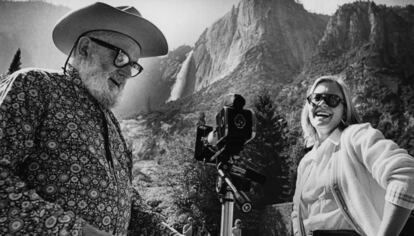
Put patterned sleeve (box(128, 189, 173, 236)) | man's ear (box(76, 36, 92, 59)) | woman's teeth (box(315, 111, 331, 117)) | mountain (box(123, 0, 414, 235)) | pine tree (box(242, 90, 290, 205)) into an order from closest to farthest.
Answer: patterned sleeve (box(128, 189, 173, 236)) < man's ear (box(76, 36, 92, 59)) < woman's teeth (box(315, 111, 331, 117)) < pine tree (box(242, 90, 290, 205)) < mountain (box(123, 0, 414, 235))

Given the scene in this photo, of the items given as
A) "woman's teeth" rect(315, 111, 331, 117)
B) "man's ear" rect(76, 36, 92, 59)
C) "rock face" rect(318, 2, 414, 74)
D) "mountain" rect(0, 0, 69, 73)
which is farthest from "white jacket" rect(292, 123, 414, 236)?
"mountain" rect(0, 0, 69, 73)

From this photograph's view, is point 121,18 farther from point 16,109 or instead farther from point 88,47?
point 16,109

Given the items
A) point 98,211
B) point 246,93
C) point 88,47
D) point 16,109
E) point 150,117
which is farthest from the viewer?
point 150,117

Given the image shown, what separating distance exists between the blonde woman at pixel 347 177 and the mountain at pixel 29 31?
10214 centimetres

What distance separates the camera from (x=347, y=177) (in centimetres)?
219

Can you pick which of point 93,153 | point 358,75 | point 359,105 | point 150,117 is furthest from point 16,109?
point 150,117

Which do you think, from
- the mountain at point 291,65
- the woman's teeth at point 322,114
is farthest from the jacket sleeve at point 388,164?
the mountain at point 291,65

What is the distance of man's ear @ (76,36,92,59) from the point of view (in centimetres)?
230

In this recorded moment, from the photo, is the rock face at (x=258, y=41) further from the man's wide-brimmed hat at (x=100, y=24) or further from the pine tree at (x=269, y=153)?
the man's wide-brimmed hat at (x=100, y=24)

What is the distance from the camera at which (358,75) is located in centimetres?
5512

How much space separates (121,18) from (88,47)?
13.5 inches

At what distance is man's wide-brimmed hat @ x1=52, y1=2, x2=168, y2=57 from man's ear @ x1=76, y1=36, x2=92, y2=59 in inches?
4.6

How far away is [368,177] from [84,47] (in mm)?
2231

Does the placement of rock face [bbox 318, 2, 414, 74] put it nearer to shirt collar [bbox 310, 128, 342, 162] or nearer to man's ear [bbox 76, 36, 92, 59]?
shirt collar [bbox 310, 128, 342, 162]
